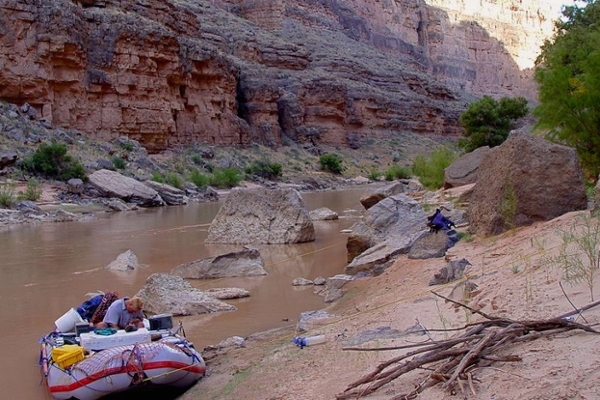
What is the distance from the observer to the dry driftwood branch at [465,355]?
13.7ft

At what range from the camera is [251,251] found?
45.5 ft

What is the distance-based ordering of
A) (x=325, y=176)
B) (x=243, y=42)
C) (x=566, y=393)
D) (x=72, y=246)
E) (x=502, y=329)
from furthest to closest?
(x=243, y=42) < (x=325, y=176) < (x=72, y=246) < (x=502, y=329) < (x=566, y=393)

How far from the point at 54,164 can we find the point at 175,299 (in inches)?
974

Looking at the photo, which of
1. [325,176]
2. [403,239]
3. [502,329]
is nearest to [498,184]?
[403,239]

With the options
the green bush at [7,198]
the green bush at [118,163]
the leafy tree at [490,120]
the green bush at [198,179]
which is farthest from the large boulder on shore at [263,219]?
the green bush at [198,179]

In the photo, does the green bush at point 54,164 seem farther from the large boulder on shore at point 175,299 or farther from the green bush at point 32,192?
the large boulder on shore at point 175,299

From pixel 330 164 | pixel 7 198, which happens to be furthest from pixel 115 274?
pixel 330 164

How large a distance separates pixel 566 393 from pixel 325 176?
164 ft

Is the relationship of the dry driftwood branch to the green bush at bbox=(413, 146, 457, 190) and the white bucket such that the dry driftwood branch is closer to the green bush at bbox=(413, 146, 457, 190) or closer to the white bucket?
the white bucket

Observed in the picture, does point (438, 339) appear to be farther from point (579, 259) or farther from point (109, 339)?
point (109, 339)

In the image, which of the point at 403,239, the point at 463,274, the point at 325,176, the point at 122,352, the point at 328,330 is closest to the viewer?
the point at 122,352

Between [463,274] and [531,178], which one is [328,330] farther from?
[531,178]

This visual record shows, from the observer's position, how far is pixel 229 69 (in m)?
57.2

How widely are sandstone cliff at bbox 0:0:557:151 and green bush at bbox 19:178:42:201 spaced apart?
12632 millimetres
